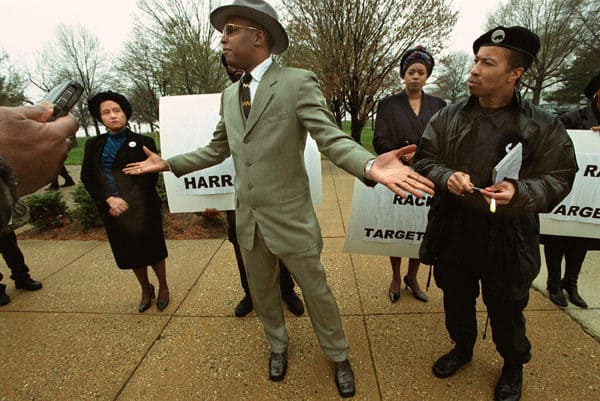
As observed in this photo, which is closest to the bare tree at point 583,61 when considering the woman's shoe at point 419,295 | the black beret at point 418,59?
the black beret at point 418,59

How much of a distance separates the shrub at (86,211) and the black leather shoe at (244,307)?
3237 mm

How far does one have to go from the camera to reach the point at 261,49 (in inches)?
68.5

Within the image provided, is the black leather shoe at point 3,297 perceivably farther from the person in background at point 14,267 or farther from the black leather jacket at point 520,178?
the black leather jacket at point 520,178

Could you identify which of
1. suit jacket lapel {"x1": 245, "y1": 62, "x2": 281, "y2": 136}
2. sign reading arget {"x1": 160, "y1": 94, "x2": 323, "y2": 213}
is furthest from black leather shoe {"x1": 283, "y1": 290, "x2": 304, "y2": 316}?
suit jacket lapel {"x1": 245, "y1": 62, "x2": 281, "y2": 136}

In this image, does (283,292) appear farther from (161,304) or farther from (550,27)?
(550,27)

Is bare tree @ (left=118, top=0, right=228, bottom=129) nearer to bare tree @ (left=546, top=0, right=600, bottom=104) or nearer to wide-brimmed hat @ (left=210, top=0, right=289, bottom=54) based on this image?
wide-brimmed hat @ (left=210, top=0, right=289, bottom=54)

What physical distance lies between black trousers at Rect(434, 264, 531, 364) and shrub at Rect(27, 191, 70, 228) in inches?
216

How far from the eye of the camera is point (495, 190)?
1423 mm

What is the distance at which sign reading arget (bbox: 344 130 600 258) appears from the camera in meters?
2.63

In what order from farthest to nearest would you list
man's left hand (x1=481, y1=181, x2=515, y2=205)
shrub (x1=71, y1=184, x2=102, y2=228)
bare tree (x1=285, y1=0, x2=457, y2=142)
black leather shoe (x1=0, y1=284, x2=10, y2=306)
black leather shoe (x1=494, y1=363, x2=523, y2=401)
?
bare tree (x1=285, y1=0, x2=457, y2=142) → shrub (x1=71, y1=184, x2=102, y2=228) → black leather shoe (x1=0, y1=284, x2=10, y2=306) → black leather shoe (x1=494, y1=363, x2=523, y2=401) → man's left hand (x1=481, y1=181, x2=515, y2=205)

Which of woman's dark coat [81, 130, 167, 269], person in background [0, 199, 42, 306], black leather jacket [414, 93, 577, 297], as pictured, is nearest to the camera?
black leather jacket [414, 93, 577, 297]

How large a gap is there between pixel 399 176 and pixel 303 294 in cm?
103

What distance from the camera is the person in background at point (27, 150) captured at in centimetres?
125

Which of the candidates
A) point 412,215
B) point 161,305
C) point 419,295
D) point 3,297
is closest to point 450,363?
point 419,295
